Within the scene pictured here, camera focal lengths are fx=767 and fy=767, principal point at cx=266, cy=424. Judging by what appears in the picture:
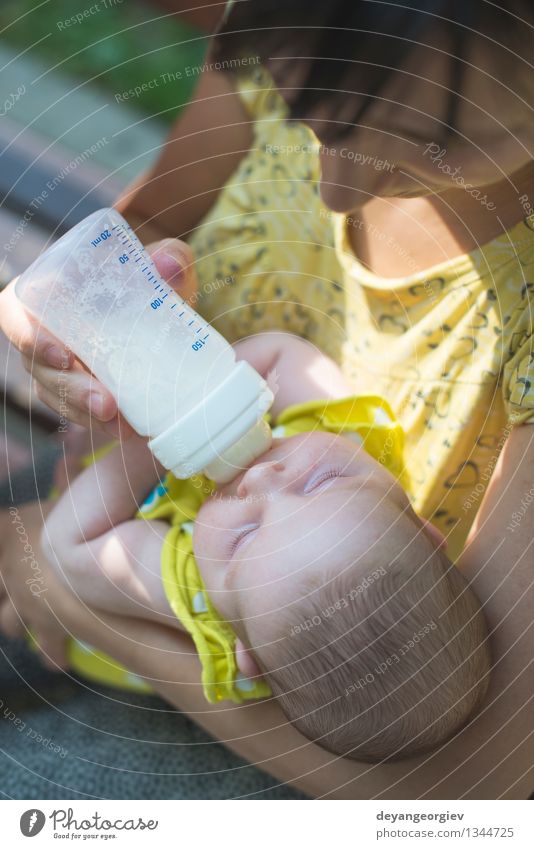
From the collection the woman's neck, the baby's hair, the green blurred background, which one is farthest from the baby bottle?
the green blurred background

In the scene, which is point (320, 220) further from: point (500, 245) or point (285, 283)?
point (500, 245)

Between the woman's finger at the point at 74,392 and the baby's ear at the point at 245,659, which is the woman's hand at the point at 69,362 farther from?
the baby's ear at the point at 245,659

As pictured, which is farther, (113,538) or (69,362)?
(113,538)

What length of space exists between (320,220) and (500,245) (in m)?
0.19

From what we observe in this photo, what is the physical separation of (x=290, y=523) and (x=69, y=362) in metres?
0.20

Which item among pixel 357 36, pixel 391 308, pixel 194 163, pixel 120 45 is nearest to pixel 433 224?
pixel 391 308

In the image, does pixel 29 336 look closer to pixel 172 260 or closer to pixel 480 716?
pixel 172 260

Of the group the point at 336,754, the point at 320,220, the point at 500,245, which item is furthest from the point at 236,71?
the point at 336,754

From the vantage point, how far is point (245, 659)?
1.92 feet

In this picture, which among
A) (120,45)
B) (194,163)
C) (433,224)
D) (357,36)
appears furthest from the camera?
(120,45)

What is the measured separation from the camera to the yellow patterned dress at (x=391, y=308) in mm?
611

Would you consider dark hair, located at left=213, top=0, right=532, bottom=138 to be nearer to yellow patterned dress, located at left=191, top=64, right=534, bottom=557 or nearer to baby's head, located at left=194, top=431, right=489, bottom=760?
yellow patterned dress, located at left=191, top=64, right=534, bottom=557

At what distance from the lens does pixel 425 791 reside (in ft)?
1.97

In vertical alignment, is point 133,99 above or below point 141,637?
above
